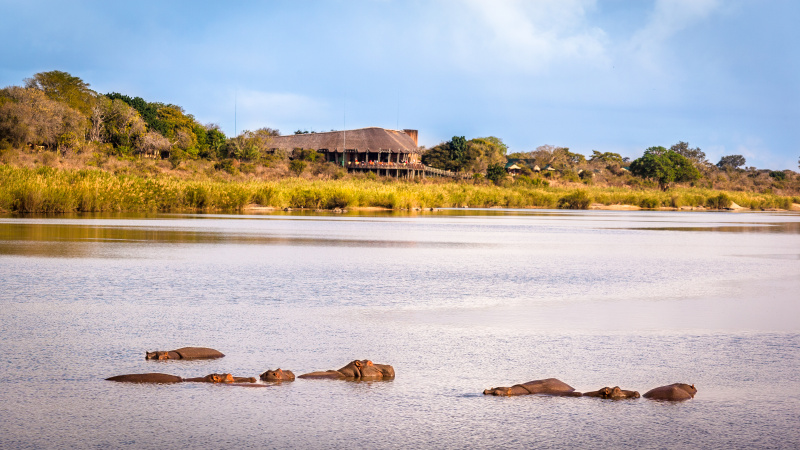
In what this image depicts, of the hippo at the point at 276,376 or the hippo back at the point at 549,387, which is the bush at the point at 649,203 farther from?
the hippo at the point at 276,376

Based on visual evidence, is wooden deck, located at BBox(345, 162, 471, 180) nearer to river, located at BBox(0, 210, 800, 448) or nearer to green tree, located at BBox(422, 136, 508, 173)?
green tree, located at BBox(422, 136, 508, 173)

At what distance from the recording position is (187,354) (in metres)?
5.64

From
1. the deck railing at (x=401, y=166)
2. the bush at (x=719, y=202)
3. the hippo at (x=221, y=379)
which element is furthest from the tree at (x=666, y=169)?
the hippo at (x=221, y=379)

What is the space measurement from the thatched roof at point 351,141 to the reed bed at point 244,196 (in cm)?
2929

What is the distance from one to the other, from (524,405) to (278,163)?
240 ft

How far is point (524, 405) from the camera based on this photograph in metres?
4.69

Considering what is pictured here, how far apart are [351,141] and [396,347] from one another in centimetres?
8381

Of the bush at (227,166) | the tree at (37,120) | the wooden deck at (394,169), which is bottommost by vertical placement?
the bush at (227,166)

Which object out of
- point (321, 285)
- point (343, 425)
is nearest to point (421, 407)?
point (343, 425)

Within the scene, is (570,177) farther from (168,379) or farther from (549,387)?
(168,379)

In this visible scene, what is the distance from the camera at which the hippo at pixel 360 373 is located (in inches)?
204

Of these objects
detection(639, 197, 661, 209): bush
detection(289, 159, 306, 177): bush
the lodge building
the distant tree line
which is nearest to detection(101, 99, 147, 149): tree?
the distant tree line

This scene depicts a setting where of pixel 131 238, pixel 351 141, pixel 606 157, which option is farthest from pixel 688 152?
pixel 131 238

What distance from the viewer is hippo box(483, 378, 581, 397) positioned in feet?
16.0
